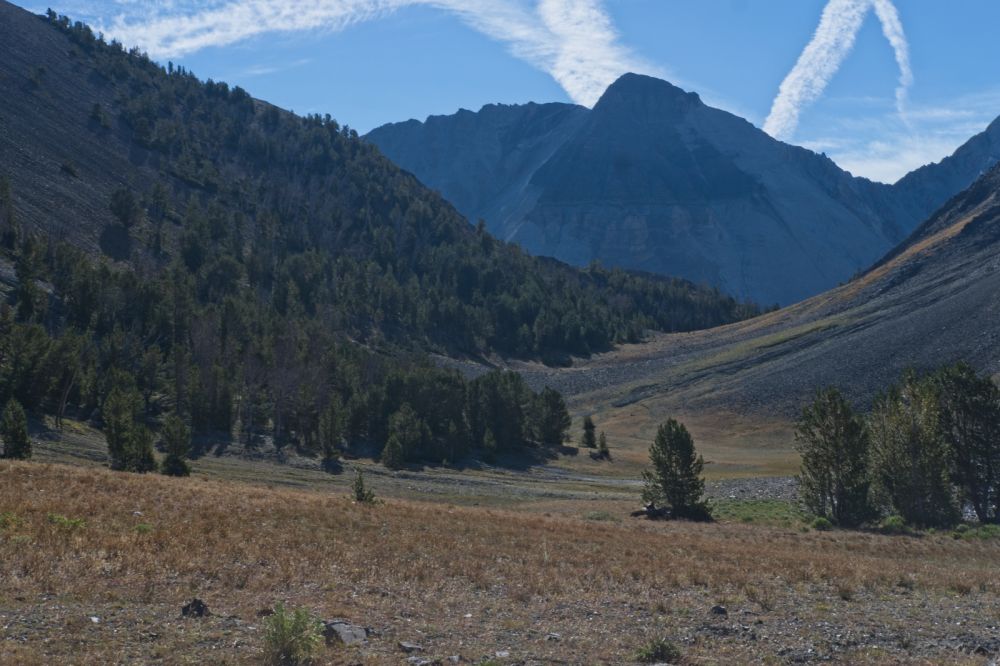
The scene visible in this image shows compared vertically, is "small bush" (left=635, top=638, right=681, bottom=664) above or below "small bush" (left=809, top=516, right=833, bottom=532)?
above

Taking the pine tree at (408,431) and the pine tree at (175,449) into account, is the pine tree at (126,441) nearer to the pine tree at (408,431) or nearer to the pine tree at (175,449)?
the pine tree at (175,449)

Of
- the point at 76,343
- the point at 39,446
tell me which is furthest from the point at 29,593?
the point at 76,343

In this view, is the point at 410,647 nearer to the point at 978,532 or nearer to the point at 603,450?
the point at 978,532

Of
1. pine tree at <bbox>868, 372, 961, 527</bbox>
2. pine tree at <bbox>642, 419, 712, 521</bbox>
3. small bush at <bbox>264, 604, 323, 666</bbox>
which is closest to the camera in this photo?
small bush at <bbox>264, 604, 323, 666</bbox>

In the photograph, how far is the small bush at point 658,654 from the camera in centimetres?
1355

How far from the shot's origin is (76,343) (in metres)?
74.8

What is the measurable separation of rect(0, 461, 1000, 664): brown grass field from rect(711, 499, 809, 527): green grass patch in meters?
17.6

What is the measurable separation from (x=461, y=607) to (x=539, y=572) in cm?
468

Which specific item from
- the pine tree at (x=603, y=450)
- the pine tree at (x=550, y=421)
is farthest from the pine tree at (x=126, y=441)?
the pine tree at (x=550, y=421)

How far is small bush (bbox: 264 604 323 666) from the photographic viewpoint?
11859mm

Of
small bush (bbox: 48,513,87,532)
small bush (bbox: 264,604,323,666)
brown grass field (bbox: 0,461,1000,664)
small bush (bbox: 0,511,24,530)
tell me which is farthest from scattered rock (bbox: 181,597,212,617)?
small bush (bbox: 0,511,24,530)

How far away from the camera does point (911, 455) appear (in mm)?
47250

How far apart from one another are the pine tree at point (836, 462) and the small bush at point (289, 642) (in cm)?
4146

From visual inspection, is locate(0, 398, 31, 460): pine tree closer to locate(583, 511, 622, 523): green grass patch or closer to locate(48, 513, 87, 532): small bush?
locate(48, 513, 87, 532): small bush
